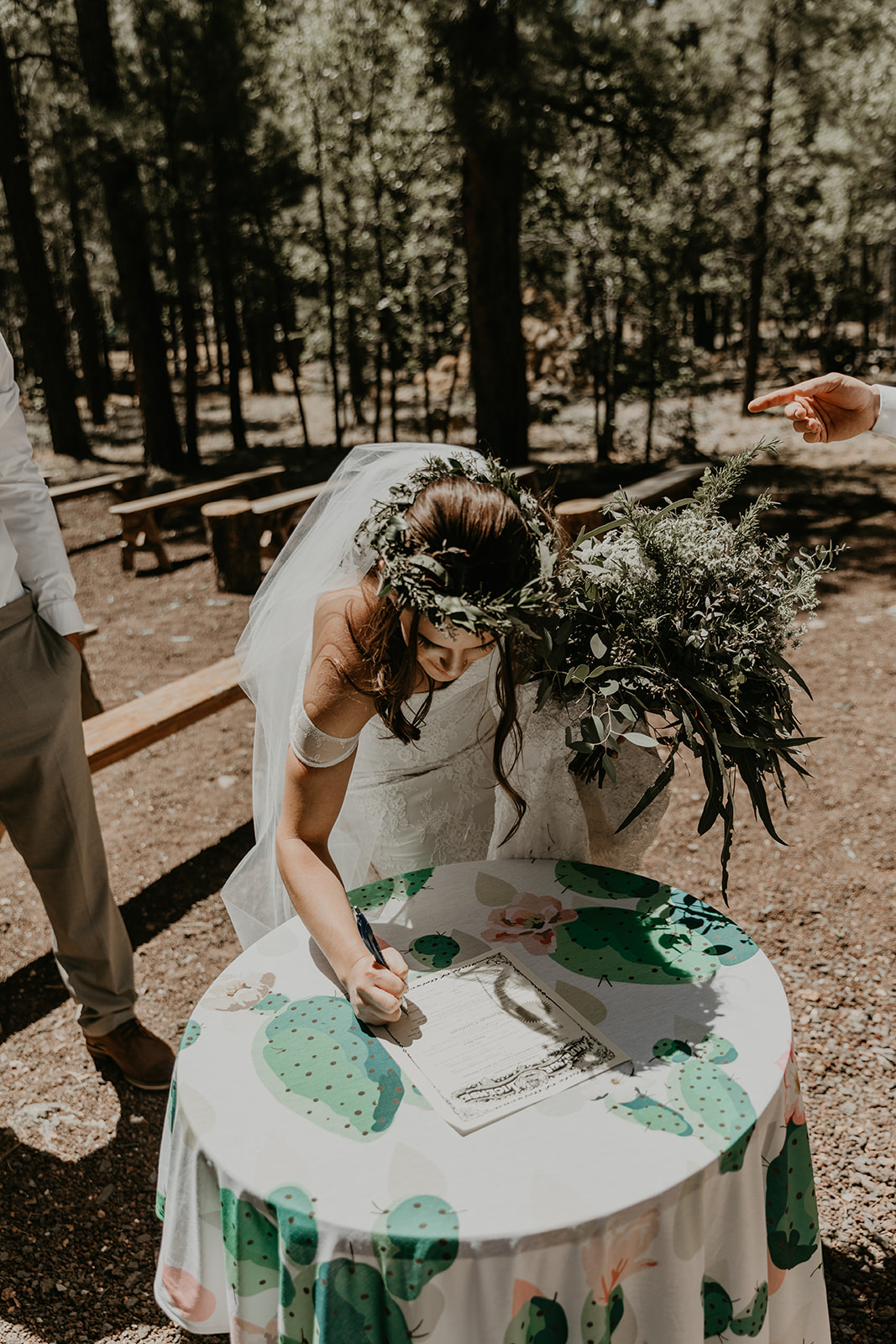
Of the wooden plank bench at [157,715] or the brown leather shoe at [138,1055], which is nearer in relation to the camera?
the brown leather shoe at [138,1055]

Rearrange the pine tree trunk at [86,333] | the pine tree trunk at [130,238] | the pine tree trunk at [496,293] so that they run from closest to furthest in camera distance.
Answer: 1. the pine tree trunk at [496,293]
2. the pine tree trunk at [130,238]
3. the pine tree trunk at [86,333]

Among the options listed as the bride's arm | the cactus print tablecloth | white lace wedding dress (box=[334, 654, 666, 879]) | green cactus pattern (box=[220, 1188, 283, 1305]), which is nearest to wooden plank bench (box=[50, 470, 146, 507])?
white lace wedding dress (box=[334, 654, 666, 879])

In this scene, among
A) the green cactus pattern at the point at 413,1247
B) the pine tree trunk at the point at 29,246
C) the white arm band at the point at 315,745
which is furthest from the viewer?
the pine tree trunk at the point at 29,246

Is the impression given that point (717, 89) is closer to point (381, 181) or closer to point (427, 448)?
point (381, 181)

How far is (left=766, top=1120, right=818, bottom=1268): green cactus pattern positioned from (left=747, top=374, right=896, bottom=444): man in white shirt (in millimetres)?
1568

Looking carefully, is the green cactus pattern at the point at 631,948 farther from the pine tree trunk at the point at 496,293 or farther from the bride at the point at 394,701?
the pine tree trunk at the point at 496,293

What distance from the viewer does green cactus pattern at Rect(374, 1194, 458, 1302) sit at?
127cm

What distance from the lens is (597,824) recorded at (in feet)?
7.86

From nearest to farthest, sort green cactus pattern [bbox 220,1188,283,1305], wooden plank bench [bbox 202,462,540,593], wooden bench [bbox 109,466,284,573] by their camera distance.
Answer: green cactus pattern [bbox 220,1188,283,1305] → wooden plank bench [bbox 202,462,540,593] → wooden bench [bbox 109,466,284,573]

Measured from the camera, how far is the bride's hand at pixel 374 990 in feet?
5.46

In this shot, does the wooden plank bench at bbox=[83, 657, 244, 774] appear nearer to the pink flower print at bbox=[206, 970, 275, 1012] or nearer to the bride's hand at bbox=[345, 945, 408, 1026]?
the pink flower print at bbox=[206, 970, 275, 1012]

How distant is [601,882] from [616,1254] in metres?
0.86

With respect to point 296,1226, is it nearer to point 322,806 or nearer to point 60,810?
point 322,806

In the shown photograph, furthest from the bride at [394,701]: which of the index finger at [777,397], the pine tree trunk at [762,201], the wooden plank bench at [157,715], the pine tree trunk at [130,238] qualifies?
the pine tree trunk at [130,238]
